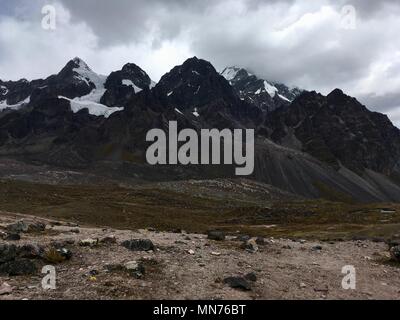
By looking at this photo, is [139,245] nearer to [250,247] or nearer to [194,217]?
[250,247]

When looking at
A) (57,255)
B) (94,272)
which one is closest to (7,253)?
(57,255)

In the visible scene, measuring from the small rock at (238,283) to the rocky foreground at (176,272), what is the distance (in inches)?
1.1

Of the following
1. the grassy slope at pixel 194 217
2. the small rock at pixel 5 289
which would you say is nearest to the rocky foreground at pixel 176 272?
the small rock at pixel 5 289

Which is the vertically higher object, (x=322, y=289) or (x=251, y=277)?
(x=251, y=277)

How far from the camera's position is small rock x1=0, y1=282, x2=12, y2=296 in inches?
701

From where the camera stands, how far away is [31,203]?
4331 inches

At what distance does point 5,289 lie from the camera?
Answer: 18.1 m

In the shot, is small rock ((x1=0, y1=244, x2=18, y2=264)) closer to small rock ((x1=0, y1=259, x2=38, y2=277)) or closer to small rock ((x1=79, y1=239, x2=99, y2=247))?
small rock ((x1=0, y1=259, x2=38, y2=277))

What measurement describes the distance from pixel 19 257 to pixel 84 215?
2621 inches

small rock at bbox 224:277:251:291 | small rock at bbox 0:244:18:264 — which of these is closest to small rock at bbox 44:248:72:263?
small rock at bbox 0:244:18:264

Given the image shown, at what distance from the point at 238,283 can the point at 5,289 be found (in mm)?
8578

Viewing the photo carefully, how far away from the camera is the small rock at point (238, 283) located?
2019 cm
